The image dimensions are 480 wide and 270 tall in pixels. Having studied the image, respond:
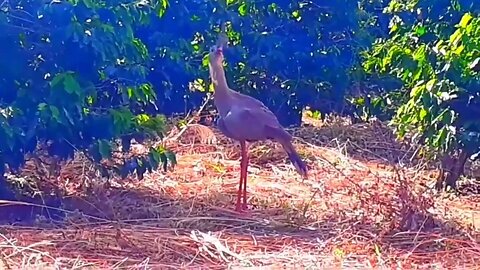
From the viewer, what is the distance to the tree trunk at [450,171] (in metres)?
6.36

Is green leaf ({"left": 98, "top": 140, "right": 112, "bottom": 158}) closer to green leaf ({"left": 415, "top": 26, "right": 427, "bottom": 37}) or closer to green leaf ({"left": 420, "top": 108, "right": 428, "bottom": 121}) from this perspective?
green leaf ({"left": 420, "top": 108, "right": 428, "bottom": 121})

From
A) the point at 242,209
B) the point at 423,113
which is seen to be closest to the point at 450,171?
the point at 423,113

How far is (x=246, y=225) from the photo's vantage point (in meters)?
5.38

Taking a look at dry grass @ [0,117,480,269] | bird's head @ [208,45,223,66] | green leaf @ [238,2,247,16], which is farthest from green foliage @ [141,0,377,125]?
bird's head @ [208,45,223,66]

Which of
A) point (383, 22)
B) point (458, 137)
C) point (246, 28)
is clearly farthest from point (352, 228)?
point (383, 22)

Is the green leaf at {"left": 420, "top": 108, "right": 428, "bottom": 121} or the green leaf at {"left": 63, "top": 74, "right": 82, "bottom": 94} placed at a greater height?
the green leaf at {"left": 63, "top": 74, "right": 82, "bottom": 94}

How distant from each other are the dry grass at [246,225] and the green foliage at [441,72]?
45 cm

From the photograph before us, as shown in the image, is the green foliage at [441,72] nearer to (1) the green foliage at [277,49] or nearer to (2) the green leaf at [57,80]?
(1) the green foliage at [277,49]

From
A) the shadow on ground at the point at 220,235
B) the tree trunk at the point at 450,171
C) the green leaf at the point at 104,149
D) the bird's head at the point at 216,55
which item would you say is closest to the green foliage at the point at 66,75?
the green leaf at the point at 104,149

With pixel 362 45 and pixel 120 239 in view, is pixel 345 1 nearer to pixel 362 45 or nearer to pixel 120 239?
pixel 362 45

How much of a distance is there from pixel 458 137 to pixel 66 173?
106 inches

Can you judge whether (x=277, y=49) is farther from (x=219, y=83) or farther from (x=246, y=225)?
(x=246, y=225)

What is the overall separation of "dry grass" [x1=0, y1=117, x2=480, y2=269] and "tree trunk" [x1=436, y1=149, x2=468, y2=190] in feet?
0.65

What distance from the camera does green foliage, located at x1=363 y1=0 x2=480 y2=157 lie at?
5691 millimetres
